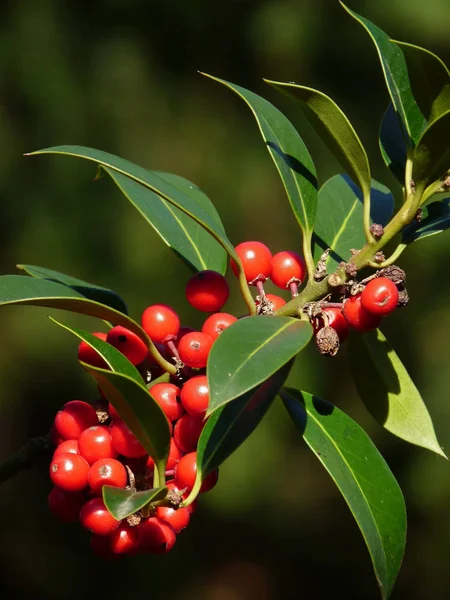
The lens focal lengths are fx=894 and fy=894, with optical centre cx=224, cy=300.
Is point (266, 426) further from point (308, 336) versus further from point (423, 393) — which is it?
point (308, 336)

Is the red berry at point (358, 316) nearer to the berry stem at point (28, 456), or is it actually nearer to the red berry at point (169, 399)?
the red berry at point (169, 399)

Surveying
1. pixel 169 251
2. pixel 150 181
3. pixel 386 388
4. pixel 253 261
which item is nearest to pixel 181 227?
pixel 253 261

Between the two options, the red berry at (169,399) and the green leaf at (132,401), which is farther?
the red berry at (169,399)

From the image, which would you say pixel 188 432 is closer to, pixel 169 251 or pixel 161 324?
pixel 161 324

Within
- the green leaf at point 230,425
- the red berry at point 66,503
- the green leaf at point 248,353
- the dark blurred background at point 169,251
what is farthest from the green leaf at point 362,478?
the dark blurred background at point 169,251

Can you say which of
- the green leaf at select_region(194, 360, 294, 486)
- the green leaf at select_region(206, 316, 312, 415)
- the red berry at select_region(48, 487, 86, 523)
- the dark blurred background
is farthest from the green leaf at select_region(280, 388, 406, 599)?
the dark blurred background

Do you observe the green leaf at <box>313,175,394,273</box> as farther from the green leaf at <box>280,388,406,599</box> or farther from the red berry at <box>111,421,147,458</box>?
the red berry at <box>111,421,147,458</box>
